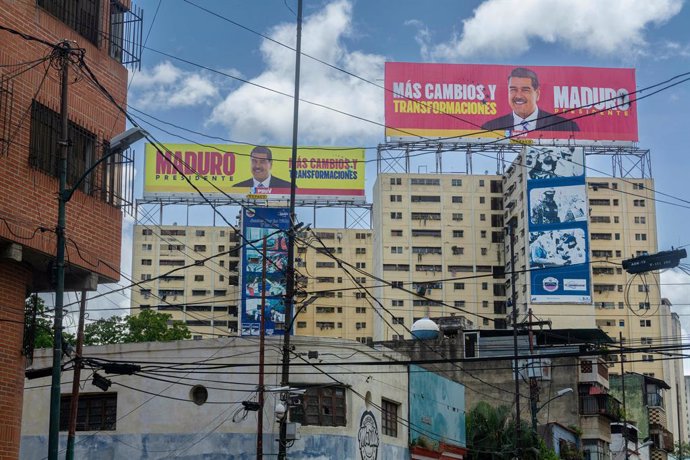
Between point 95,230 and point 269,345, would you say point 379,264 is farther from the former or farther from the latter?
point 95,230

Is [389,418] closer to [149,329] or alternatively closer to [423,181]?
[149,329]

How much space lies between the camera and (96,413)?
36.1 m

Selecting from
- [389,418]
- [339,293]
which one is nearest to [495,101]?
[339,293]

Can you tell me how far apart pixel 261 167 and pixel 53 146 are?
96.0 metres

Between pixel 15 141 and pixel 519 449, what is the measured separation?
30874mm

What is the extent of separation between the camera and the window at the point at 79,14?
78.8ft

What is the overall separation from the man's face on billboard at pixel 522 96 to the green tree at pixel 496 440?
62.4 metres

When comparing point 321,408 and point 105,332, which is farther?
point 105,332

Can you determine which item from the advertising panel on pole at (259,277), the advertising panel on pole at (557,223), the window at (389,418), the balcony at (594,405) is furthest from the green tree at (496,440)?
the advertising panel on pole at (259,277)

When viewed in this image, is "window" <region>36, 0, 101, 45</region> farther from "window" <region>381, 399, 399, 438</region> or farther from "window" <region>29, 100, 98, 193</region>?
"window" <region>381, 399, 399, 438</region>

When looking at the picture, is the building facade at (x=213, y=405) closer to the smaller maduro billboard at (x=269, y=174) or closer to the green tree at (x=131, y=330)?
the green tree at (x=131, y=330)

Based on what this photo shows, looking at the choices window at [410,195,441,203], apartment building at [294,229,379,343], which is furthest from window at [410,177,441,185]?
apartment building at [294,229,379,343]

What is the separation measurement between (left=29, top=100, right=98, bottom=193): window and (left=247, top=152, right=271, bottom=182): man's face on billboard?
94122 mm

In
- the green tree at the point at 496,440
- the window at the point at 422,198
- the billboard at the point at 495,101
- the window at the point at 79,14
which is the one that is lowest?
the green tree at the point at 496,440
